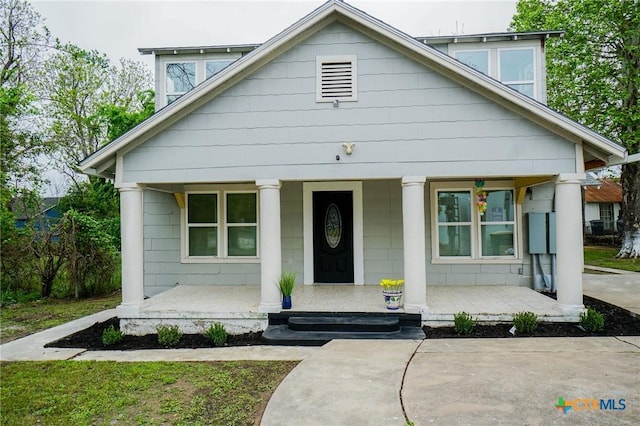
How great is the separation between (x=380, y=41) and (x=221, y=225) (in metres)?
5.20

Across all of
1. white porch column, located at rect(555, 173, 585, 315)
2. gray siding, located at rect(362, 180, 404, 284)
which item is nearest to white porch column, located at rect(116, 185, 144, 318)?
gray siding, located at rect(362, 180, 404, 284)

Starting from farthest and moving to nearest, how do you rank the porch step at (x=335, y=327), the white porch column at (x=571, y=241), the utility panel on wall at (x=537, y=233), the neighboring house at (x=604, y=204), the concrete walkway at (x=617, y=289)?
the neighboring house at (x=604, y=204) < the utility panel on wall at (x=537, y=233) < the concrete walkway at (x=617, y=289) < the white porch column at (x=571, y=241) < the porch step at (x=335, y=327)

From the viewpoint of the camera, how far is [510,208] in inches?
345

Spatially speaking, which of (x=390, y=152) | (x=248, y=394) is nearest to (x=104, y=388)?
(x=248, y=394)

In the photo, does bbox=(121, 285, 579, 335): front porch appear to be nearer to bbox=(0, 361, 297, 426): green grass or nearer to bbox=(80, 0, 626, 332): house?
bbox=(80, 0, 626, 332): house

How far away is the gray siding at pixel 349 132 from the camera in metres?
6.62

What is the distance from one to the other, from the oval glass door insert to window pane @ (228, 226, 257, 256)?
1695 millimetres

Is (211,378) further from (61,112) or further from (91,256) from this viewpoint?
(61,112)

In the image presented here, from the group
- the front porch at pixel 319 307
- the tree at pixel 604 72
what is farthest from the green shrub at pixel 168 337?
the tree at pixel 604 72

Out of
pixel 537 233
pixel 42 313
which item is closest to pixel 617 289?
pixel 537 233

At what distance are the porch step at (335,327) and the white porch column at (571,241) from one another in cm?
→ 249

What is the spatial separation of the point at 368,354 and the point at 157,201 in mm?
6316

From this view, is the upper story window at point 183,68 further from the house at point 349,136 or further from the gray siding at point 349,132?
the gray siding at point 349,132

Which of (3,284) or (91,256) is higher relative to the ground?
(91,256)
